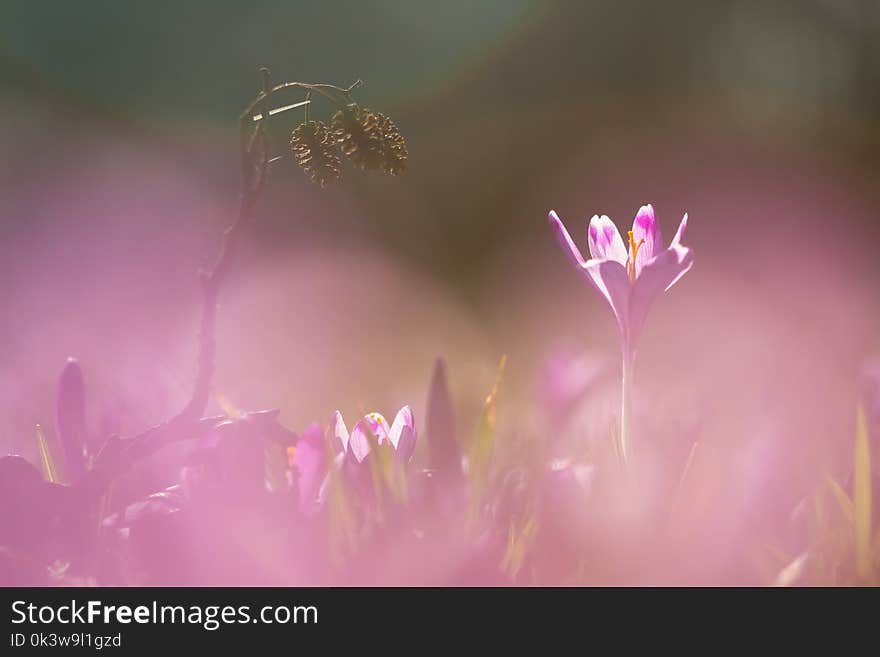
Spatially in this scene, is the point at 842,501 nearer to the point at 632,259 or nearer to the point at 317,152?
the point at 632,259

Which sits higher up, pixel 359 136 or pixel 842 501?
pixel 359 136

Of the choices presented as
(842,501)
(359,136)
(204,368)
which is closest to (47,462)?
(204,368)

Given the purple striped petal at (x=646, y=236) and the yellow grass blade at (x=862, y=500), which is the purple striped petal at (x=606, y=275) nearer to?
the purple striped petal at (x=646, y=236)

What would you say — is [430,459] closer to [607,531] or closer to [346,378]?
[607,531]

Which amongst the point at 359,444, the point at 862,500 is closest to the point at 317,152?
the point at 359,444

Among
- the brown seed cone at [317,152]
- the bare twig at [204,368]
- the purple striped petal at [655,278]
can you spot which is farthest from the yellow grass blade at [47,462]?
the purple striped petal at [655,278]

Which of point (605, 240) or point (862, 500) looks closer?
point (862, 500)
